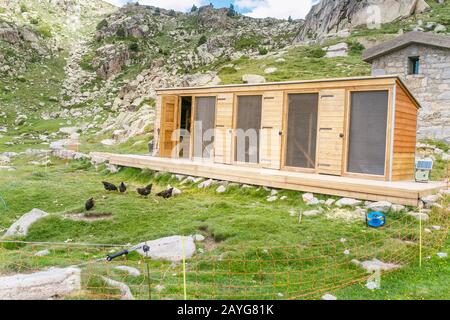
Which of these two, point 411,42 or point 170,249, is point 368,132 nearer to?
point 170,249

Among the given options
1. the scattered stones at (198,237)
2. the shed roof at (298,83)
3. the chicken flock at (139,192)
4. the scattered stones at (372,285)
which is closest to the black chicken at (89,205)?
the chicken flock at (139,192)

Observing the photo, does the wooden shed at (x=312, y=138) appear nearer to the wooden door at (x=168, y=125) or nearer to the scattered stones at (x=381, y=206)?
the scattered stones at (x=381, y=206)

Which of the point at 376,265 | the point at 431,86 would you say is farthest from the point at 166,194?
the point at 431,86

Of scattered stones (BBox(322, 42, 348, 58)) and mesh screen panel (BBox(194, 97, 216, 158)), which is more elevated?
scattered stones (BBox(322, 42, 348, 58))

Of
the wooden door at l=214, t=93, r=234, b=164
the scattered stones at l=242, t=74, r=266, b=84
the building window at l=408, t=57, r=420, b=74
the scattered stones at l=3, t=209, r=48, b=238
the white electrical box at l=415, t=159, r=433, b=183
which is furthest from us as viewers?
the scattered stones at l=242, t=74, r=266, b=84

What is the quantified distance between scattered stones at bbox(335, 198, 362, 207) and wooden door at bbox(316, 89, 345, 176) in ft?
6.55

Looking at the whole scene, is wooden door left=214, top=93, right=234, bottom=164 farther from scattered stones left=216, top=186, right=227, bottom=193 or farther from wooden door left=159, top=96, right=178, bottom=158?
wooden door left=159, top=96, right=178, bottom=158

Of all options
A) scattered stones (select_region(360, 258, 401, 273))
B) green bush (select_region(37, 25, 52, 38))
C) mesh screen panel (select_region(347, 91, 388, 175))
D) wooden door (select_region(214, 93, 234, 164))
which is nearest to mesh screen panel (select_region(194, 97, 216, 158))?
wooden door (select_region(214, 93, 234, 164))

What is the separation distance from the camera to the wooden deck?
9.64 meters

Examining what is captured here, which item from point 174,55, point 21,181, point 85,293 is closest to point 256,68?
point 174,55

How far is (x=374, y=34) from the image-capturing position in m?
39.4

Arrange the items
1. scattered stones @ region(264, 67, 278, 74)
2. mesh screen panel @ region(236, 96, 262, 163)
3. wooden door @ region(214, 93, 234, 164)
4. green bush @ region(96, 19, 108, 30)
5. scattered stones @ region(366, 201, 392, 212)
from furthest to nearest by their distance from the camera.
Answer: green bush @ region(96, 19, 108, 30) → scattered stones @ region(264, 67, 278, 74) → wooden door @ region(214, 93, 234, 164) → mesh screen panel @ region(236, 96, 262, 163) → scattered stones @ region(366, 201, 392, 212)

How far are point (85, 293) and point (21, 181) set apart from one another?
1147 centimetres

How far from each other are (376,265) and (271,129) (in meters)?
7.16
